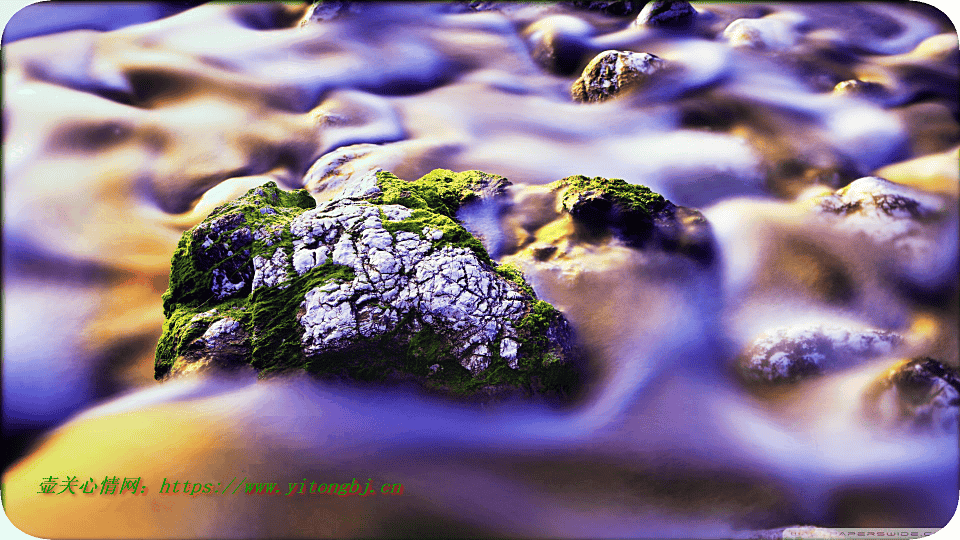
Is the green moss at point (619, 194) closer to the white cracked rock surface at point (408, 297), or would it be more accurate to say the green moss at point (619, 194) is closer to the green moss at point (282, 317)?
the white cracked rock surface at point (408, 297)

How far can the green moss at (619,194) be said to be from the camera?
489cm

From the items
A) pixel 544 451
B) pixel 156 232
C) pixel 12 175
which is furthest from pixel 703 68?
pixel 12 175

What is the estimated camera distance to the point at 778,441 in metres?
3.76

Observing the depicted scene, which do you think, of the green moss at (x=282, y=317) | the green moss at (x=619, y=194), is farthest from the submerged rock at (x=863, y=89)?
the green moss at (x=282, y=317)

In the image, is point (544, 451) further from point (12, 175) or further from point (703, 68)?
point (12, 175)

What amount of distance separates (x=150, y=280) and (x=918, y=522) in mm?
6309

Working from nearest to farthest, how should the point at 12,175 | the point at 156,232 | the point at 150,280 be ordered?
the point at 150,280 < the point at 156,232 < the point at 12,175

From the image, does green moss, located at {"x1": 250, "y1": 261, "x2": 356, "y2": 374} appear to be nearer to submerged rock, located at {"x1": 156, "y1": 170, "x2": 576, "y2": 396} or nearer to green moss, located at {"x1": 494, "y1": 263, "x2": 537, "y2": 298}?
submerged rock, located at {"x1": 156, "y1": 170, "x2": 576, "y2": 396}

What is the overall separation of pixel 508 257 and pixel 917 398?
3.17m

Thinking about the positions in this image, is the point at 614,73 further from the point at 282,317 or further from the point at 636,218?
the point at 282,317

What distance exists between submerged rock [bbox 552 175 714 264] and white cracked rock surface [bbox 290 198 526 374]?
139cm

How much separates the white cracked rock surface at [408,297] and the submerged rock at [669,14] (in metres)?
6.27

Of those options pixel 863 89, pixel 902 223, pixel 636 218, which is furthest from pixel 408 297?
pixel 863 89

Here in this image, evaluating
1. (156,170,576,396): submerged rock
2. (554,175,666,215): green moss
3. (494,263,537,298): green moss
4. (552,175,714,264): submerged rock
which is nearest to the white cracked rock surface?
(156,170,576,396): submerged rock
